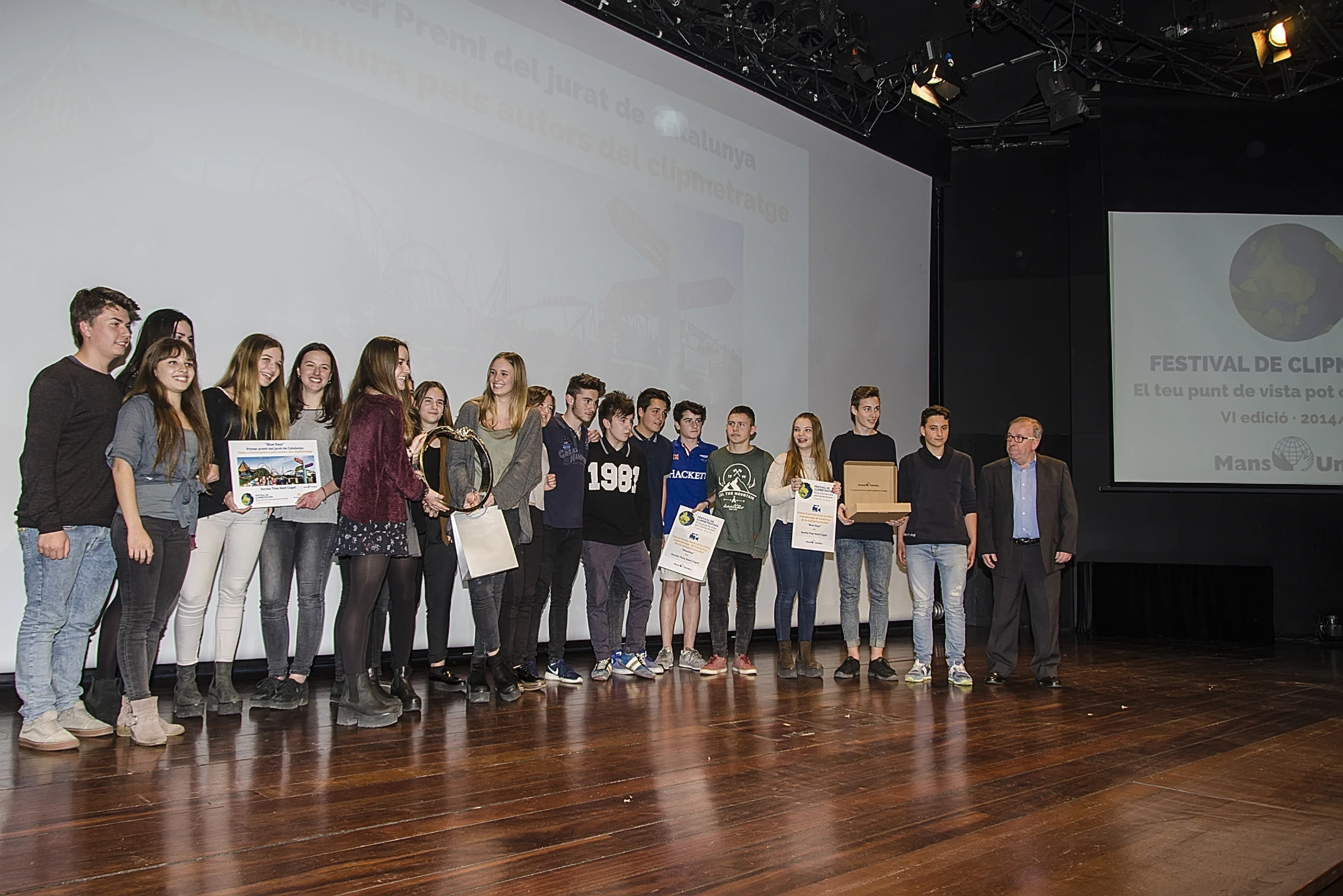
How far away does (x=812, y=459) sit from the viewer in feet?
15.7

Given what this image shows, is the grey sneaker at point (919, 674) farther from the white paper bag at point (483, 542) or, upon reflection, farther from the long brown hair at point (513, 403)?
the long brown hair at point (513, 403)

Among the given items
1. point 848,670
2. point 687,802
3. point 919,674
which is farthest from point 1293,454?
point 687,802

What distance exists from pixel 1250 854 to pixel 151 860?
2414mm

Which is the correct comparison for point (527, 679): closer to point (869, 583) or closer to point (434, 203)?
point (869, 583)

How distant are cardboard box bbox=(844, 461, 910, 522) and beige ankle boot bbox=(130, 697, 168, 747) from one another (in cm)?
310

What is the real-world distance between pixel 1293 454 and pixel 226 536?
778 centimetres

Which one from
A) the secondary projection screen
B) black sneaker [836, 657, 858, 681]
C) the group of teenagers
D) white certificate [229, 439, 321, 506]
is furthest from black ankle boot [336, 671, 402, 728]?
the secondary projection screen

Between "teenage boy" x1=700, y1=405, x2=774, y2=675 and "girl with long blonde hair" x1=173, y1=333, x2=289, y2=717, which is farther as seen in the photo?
"teenage boy" x1=700, y1=405, x2=774, y2=675

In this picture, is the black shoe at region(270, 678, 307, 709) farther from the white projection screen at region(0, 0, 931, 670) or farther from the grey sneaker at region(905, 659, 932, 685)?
the grey sneaker at region(905, 659, 932, 685)

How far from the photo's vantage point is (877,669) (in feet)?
15.8

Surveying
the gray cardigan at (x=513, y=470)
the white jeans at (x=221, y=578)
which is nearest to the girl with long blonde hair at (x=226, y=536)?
the white jeans at (x=221, y=578)

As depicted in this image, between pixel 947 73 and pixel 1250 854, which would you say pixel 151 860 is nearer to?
pixel 1250 854

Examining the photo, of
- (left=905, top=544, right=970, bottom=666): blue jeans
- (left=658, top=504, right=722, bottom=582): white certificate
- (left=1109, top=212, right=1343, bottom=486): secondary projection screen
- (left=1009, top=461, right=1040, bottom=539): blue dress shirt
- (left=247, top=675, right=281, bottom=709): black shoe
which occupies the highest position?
(left=1109, top=212, right=1343, bottom=486): secondary projection screen

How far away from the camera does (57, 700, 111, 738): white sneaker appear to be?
306 cm
